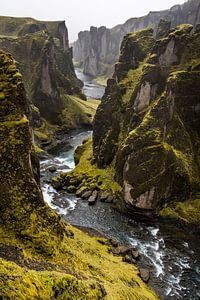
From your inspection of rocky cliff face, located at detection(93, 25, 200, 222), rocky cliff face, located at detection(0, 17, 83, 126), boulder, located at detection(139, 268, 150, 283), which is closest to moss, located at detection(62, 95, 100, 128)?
rocky cliff face, located at detection(0, 17, 83, 126)

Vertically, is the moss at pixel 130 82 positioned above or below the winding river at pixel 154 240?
above

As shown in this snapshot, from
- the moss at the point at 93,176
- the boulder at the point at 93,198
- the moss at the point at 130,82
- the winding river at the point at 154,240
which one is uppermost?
the moss at the point at 130,82

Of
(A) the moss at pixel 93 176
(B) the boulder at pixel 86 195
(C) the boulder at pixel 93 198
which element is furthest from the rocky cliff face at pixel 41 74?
(C) the boulder at pixel 93 198

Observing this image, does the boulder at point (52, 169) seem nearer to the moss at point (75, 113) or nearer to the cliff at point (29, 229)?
the cliff at point (29, 229)

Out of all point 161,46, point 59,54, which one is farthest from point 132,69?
point 59,54

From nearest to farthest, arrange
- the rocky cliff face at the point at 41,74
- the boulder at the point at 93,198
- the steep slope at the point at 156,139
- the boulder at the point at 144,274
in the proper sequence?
1. the boulder at the point at 144,274
2. the steep slope at the point at 156,139
3. the boulder at the point at 93,198
4. the rocky cliff face at the point at 41,74

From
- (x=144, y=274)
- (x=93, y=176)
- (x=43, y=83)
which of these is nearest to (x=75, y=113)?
(x=43, y=83)

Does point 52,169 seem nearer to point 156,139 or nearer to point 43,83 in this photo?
point 156,139

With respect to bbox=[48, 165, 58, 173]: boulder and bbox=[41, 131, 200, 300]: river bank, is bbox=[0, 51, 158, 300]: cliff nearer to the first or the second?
bbox=[41, 131, 200, 300]: river bank
